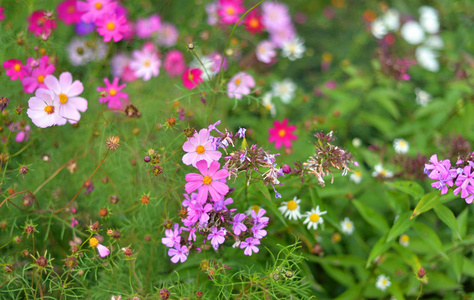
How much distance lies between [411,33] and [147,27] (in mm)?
2022

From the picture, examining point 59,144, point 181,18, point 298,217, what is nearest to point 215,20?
point 181,18

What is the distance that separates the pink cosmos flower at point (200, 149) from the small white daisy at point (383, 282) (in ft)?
3.31

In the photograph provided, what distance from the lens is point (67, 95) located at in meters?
1.62

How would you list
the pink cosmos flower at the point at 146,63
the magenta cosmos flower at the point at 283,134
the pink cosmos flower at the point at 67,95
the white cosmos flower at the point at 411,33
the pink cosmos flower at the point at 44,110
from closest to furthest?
1. the pink cosmos flower at the point at 44,110
2. the pink cosmos flower at the point at 67,95
3. the magenta cosmos flower at the point at 283,134
4. the pink cosmos flower at the point at 146,63
5. the white cosmos flower at the point at 411,33

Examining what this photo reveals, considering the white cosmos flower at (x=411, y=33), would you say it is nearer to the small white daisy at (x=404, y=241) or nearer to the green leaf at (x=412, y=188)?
the small white daisy at (x=404, y=241)

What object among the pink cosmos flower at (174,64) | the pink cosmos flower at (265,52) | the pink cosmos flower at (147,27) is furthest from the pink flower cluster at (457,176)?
the pink cosmos flower at (147,27)

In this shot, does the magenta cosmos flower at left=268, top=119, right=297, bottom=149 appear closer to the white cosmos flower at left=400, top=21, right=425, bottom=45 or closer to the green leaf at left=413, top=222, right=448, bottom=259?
the green leaf at left=413, top=222, right=448, bottom=259

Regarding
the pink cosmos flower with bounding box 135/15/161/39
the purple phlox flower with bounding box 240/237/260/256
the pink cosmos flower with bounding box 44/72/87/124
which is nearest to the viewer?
the purple phlox flower with bounding box 240/237/260/256

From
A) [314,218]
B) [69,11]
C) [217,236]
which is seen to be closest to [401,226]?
[314,218]

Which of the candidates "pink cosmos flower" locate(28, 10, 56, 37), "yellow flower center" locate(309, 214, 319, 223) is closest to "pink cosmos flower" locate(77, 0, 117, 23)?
"pink cosmos flower" locate(28, 10, 56, 37)

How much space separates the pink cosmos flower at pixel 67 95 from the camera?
1576 mm

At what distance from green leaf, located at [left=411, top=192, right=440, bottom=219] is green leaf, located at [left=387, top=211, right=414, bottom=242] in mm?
150

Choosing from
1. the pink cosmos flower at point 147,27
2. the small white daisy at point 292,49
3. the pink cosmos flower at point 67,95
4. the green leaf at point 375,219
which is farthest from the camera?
the small white daisy at point 292,49

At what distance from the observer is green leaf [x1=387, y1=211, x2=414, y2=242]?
1524 millimetres
